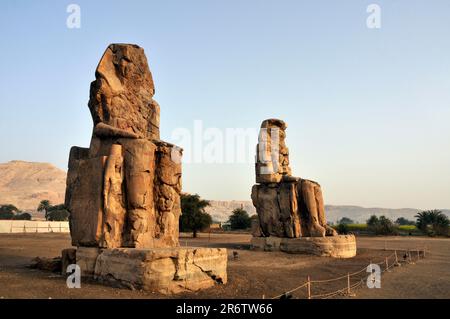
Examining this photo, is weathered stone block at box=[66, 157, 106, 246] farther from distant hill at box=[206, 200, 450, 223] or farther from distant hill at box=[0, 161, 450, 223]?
distant hill at box=[206, 200, 450, 223]

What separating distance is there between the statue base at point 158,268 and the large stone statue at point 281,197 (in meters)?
8.39

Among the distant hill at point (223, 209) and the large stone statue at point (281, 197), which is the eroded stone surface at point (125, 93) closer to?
the large stone statue at point (281, 197)

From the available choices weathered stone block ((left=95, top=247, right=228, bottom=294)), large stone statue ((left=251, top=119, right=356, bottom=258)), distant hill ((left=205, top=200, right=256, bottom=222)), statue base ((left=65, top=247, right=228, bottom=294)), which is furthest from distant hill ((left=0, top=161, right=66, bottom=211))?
weathered stone block ((left=95, top=247, right=228, bottom=294))

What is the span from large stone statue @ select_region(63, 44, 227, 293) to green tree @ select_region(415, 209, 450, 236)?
105ft

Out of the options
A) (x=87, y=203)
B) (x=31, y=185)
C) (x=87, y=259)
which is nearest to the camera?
(x=87, y=259)

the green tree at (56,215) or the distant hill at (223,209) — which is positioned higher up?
Result: the green tree at (56,215)

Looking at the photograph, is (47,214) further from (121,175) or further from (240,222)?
(121,175)

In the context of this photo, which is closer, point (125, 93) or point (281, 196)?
point (125, 93)

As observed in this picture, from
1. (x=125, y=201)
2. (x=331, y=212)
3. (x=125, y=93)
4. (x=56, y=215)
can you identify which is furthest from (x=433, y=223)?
(x=331, y=212)

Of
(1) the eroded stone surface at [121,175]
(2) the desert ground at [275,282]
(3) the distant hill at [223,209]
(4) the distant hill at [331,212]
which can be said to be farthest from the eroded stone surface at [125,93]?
(4) the distant hill at [331,212]

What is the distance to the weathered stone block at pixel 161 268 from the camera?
639 cm

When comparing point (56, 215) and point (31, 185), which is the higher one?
point (31, 185)

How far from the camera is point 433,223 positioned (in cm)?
3631

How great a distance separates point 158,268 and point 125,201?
202 centimetres
